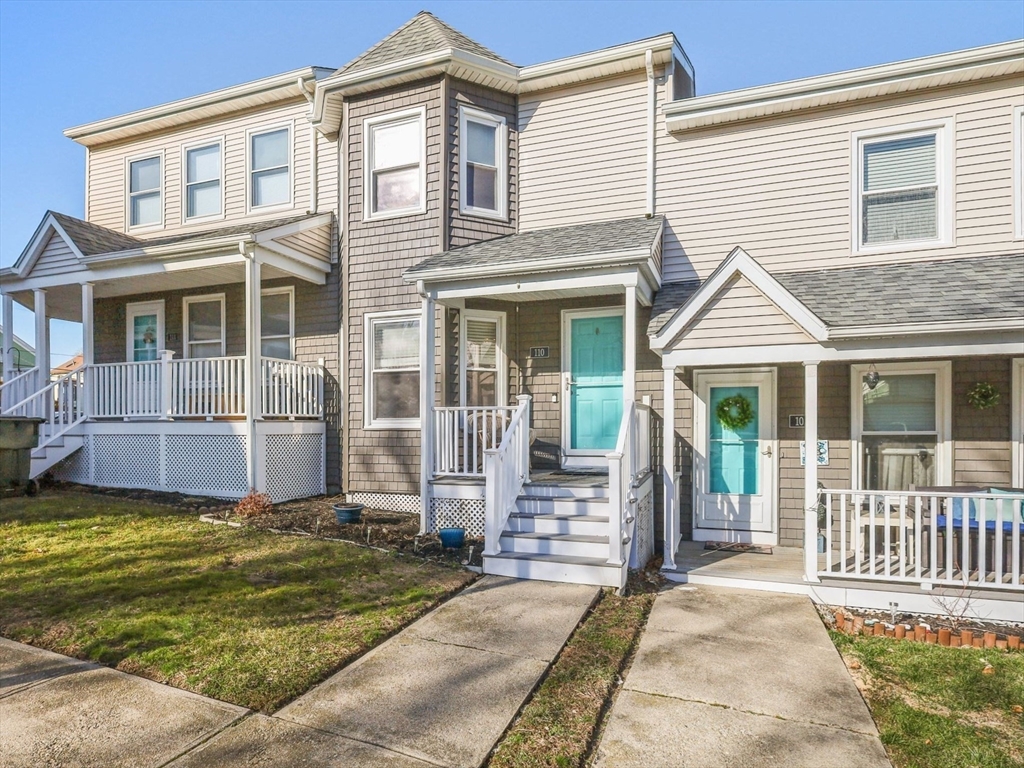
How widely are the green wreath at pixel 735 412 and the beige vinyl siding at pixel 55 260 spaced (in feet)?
35.0

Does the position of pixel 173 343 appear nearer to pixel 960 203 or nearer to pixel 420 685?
pixel 420 685

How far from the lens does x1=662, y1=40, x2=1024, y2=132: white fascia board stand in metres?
7.14

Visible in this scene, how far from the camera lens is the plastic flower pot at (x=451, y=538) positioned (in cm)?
686

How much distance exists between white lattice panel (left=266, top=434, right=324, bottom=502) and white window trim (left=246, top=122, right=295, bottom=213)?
4.07 m

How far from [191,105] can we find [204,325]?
3.95 meters

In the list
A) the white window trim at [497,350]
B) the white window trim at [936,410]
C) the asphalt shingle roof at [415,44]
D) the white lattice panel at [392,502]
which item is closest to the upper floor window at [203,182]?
the asphalt shingle roof at [415,44]

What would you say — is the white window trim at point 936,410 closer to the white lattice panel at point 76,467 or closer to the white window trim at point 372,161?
the white window trim at point 372,161

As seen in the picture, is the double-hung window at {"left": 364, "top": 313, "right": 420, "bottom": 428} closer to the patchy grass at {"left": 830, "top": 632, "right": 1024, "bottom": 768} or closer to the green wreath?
the green wreath

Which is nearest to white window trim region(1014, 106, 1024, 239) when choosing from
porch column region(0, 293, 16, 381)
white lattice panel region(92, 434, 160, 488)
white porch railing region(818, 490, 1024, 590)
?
white porch railing region(818, 490, 1024, 590)

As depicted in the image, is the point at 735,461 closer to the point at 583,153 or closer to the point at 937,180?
the point at 937,180

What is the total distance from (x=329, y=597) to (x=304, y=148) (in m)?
7.97

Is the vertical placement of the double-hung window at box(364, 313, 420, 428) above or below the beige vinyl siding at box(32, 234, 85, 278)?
below

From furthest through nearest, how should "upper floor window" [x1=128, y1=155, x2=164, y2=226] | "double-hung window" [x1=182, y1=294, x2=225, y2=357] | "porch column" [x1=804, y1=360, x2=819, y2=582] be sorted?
"upper floor window" [x1=128, y1=155, x2=164, y2=226] < "double-hung window" [x1=182, y1=294, x2=225, y2=357] < "porch column" [x1=804, y1=360, x2=819, y2=582]

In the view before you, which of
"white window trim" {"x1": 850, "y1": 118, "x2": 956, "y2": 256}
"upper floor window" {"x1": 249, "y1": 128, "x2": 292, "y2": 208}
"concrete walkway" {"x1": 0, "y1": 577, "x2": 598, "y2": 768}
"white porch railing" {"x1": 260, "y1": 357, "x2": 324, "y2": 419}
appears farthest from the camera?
"upper floor window" {"x1": 249, "y1": 128, "x2": 292, "y2": 208}
